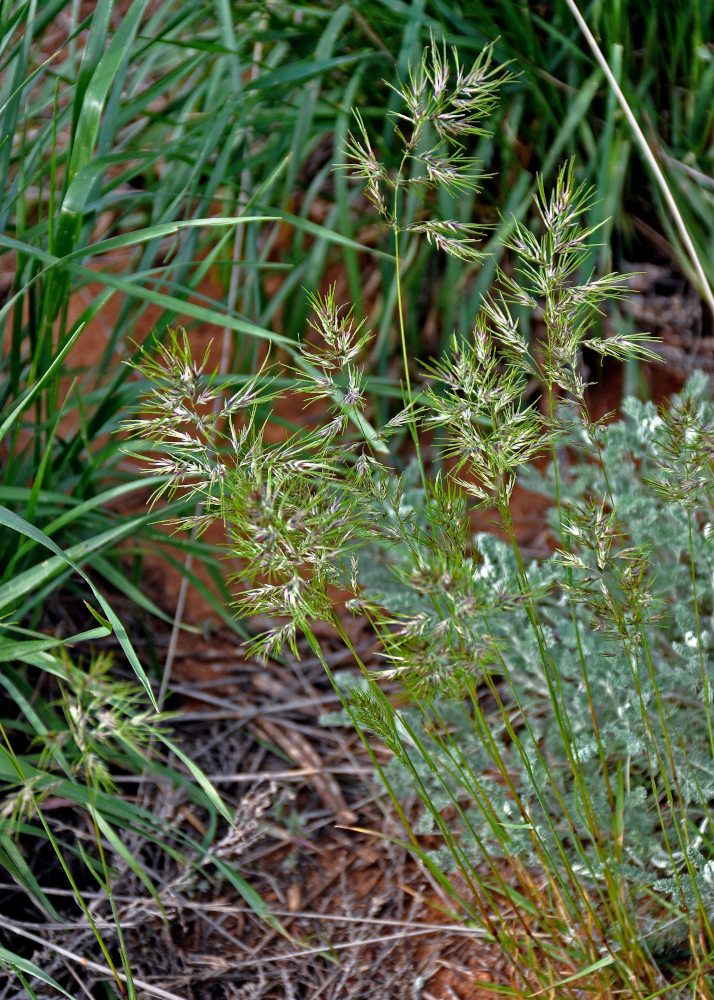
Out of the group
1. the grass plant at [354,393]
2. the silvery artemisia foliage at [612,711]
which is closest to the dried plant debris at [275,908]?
the grass plant at [354,393]

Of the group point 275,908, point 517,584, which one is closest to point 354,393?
point 517,584

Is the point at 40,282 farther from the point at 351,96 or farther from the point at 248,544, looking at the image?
the point at 248,544

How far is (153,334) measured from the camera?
55.1 inches

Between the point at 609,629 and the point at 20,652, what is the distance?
2.26ft

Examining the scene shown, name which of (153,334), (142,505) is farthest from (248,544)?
(142,505)

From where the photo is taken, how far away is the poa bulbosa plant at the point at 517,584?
859mm

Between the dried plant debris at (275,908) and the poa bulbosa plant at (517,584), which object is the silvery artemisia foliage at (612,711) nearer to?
the poa bulbosa plant at (517,584)

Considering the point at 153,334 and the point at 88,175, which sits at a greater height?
the point at 88,175

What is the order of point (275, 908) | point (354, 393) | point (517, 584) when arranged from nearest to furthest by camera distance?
point (354, 393) → point (517, 584) → point (275, 908)

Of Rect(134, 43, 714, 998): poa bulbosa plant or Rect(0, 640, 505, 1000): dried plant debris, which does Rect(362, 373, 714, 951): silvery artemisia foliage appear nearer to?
Rect(134, 43, 714, 998): poa bulbosa plant

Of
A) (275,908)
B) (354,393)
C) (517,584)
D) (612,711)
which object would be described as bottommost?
(275,908)

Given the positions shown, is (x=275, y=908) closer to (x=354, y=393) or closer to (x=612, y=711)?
(x=612, y=711)

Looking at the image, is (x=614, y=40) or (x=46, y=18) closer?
(x=46, y=18)

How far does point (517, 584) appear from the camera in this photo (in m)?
1.18
